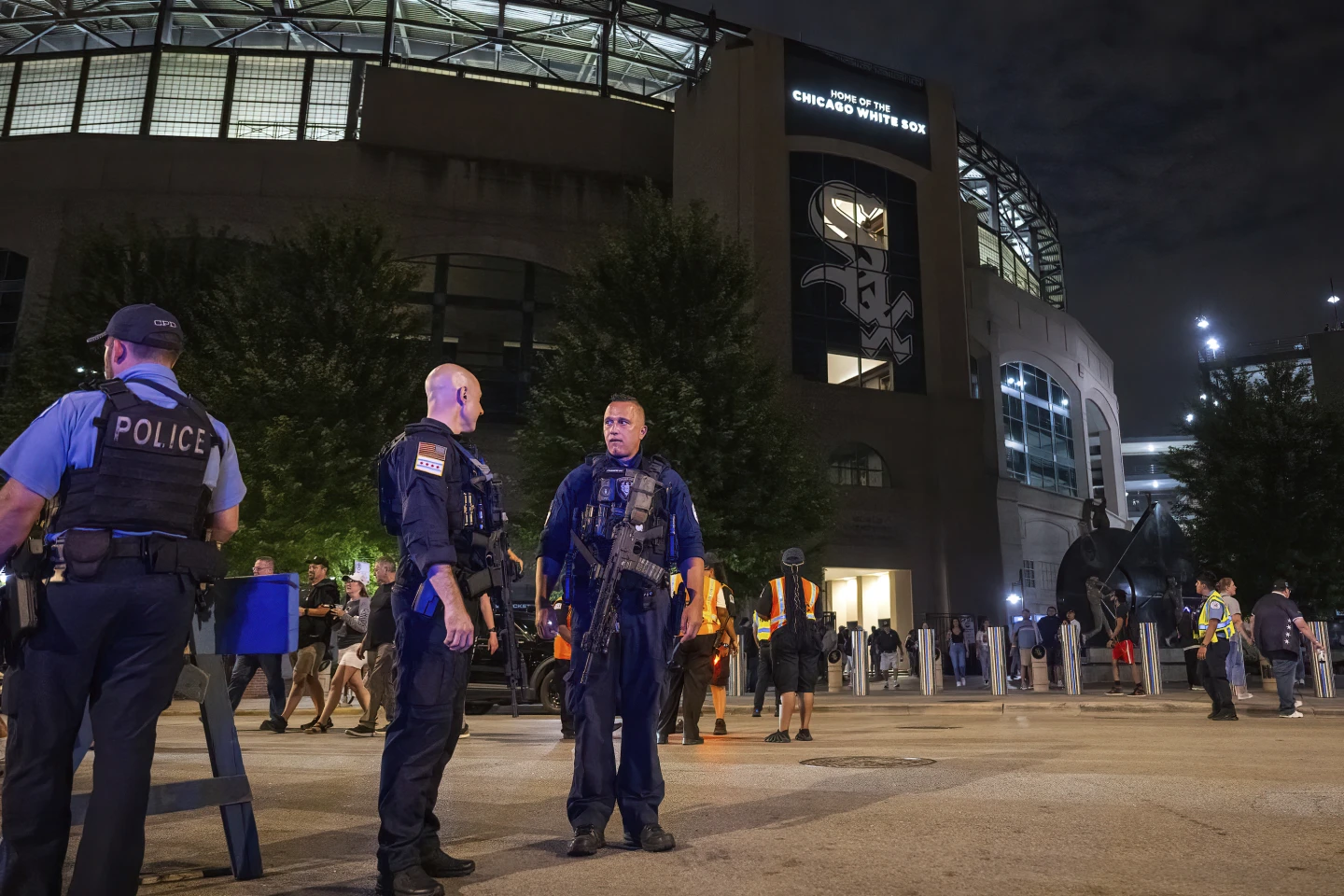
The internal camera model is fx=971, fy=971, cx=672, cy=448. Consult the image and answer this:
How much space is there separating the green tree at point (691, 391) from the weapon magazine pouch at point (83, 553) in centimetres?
1713

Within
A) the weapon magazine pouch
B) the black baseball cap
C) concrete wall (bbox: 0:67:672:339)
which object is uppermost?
concrete wall (bbox: 0:67:672:339)

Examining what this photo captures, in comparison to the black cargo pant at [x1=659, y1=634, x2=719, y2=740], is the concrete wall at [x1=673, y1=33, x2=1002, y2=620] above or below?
above

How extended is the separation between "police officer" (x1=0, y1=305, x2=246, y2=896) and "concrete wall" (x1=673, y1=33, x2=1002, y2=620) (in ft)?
91.4

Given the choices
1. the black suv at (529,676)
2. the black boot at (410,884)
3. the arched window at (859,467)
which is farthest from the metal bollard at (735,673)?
the black boot at (410,884)

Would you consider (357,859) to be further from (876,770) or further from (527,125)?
(527,125)

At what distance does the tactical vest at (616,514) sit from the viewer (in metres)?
A: 4.27

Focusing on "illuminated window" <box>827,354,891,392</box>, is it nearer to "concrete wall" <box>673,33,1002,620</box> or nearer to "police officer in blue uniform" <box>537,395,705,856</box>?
"concrete wall" <box>673,33,1002,620</box>

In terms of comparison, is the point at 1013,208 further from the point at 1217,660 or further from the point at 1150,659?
the point at 1217,660

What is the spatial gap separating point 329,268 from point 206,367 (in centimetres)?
367

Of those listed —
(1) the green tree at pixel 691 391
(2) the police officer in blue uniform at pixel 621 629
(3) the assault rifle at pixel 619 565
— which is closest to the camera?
(2) the police officer in blue uniform at pixel 621 629

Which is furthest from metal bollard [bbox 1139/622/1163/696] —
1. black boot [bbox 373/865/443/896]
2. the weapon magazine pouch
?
the weapon magazine pouch

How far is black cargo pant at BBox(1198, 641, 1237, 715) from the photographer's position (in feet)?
38.1

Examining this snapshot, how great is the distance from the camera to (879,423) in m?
32.2

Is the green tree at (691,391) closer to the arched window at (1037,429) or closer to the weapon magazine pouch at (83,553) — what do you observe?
the weapon magazine pouch at (83,553)
